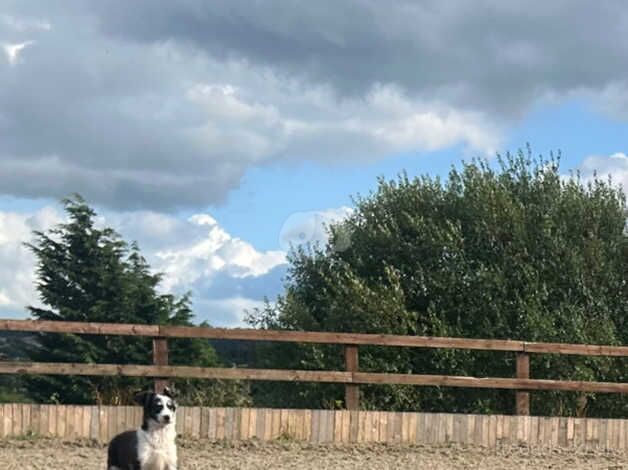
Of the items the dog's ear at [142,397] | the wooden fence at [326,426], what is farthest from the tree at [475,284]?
the dog's ear at [142,397]

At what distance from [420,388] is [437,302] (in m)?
2.89

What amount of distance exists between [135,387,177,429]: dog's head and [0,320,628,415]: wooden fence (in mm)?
3270

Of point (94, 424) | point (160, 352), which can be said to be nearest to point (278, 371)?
point (160, 352)

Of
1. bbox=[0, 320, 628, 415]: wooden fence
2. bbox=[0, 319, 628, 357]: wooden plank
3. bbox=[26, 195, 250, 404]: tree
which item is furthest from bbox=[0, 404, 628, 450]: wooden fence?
bbox=[26, 195, 250, 404]: tree

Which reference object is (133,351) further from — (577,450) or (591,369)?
(577,450)

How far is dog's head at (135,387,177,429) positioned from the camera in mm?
9284

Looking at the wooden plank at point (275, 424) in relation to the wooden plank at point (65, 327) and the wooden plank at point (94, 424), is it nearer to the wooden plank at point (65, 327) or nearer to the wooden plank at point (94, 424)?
the wooden plank at point (65, 327)

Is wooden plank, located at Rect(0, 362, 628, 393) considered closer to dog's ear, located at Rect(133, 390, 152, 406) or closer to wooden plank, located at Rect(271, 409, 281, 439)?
wooden plank, located at Rect(271, 409, 281, 439)

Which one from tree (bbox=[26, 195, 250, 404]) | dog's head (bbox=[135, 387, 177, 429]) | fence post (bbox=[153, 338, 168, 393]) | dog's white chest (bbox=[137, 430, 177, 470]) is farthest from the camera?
tree (bbox=[26, 195, 250, 404])

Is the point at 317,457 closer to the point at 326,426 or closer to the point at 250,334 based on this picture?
the point at 326,426

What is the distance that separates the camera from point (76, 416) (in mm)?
12602

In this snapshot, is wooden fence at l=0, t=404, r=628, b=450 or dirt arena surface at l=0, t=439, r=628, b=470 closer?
dirt arena surface at l=0, t=439, r=628, b=470

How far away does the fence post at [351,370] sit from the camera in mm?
13625

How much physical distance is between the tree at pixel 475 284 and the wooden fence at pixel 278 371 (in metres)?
5.75
